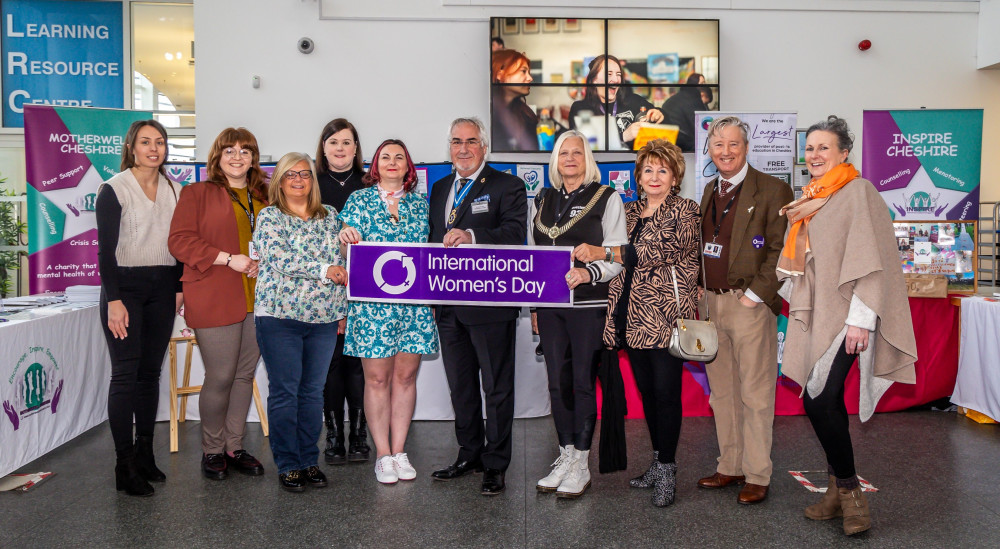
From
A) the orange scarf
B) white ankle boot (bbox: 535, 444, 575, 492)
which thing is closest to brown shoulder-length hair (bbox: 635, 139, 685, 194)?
the orange scarf

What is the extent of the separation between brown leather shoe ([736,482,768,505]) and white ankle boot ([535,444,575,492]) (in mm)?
777

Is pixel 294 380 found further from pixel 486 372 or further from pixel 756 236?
pixel 756 236

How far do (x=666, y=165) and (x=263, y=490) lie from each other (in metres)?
2.40

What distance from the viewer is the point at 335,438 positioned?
399 cm

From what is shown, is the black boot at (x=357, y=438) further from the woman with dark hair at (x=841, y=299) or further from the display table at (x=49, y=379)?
the woman with dark hair at (x=841, y=299)

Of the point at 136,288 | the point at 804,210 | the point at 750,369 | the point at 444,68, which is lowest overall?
the point at 750,369

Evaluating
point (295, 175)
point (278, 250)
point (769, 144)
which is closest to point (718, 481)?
point (278, 250)

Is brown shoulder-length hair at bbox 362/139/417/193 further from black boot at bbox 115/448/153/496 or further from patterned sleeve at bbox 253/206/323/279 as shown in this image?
black boot at bbox 115/448/153/496

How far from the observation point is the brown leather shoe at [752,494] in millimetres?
3188

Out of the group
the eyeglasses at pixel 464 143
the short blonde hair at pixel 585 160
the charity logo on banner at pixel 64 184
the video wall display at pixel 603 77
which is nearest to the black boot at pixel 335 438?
the eyeglasses at pixel 464 143

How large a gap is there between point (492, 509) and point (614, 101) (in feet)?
14.5

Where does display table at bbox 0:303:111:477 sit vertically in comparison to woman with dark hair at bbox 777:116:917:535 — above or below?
below

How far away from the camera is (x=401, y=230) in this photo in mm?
3369

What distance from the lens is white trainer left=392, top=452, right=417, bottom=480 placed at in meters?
3.53
